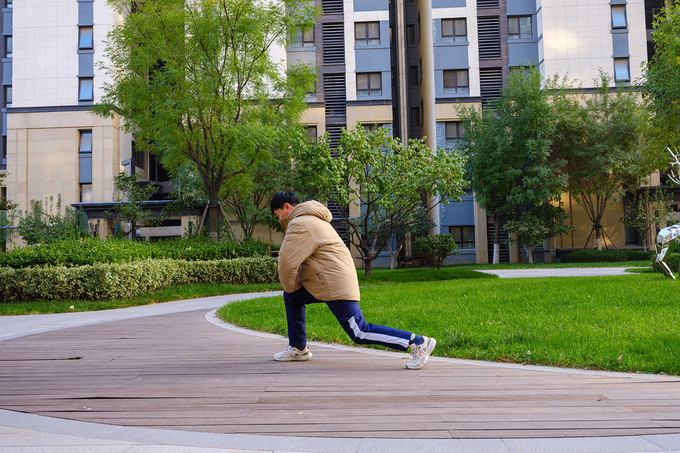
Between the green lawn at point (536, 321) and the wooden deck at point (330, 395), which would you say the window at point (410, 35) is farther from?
the wooden deck at point (330, 395)

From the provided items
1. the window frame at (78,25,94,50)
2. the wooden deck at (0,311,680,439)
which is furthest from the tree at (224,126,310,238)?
the wooden deck at (0,311,680,439)

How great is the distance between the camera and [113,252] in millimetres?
14430

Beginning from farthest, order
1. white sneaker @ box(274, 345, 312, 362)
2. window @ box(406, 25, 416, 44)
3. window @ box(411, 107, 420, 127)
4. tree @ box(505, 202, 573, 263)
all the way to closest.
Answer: window @ box(406, 25, 416, 44)
window @ box(411, 107, 420, 127)
tree @ box(505, 202, 573, 263)
white sneaker @ box(274, 345, 312, 362)

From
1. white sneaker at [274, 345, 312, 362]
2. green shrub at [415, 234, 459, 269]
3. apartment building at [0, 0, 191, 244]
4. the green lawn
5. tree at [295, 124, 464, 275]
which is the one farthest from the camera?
apartment building at [0, 0, 191, 244]

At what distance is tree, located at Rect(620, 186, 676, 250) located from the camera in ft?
108

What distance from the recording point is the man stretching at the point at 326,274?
17.1 ft

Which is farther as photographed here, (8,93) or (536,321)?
(8,93)

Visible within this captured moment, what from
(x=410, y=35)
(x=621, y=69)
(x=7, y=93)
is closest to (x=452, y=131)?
(x=410, y=35)

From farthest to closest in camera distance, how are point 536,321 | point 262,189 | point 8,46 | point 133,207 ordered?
point 8,46 < point 262,189 < point 133,207 < point 536,321

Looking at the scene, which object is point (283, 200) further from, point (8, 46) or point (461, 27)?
point (8, 46)

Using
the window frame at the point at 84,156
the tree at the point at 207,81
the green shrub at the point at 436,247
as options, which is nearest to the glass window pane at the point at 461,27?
the green shrub at the point at 436,247

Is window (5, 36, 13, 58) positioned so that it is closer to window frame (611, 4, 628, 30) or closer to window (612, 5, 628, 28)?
window frame (611, 4, 628, 30)

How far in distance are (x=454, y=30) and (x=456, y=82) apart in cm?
357

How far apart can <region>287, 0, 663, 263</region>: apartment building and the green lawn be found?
26.4 metres
